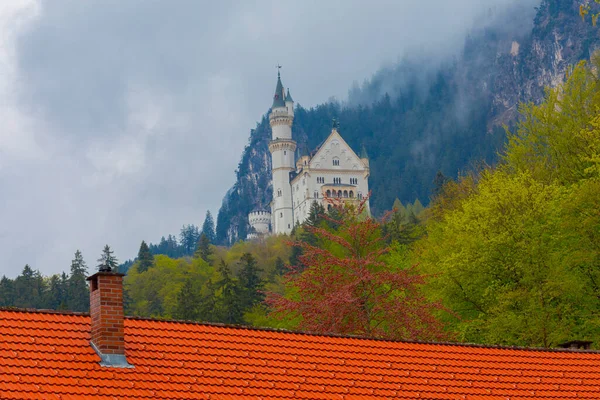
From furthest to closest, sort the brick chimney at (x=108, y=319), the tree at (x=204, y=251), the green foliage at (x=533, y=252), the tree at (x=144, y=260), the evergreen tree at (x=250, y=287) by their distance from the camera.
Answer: the tree at (x=204, y=251)
the tree at (x=144, y=260)
the evergreen tree at (x=250, y=287)
the green foliage at (x=533, y=252)
the brick chimney at (x=108, y=319)

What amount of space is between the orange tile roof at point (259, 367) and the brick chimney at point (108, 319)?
0.63ft

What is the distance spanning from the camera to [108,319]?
56.5ft

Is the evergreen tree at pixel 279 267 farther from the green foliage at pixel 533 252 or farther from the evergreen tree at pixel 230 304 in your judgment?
the green foliage at pixel 533 252

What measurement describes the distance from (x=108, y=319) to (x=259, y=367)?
264cm

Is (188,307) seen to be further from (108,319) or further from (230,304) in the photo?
(108,319)

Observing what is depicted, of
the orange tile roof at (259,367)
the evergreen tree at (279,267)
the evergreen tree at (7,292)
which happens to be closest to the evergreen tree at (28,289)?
the evergreen tree at (7,292)

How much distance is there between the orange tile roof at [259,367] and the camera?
1630 centimetres

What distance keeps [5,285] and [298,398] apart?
112m

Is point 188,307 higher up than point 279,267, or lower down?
lower down

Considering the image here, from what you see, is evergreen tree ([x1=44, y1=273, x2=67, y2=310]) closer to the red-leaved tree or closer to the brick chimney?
the red-leaved tree

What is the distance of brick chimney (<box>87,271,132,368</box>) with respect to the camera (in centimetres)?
Answer: 1694

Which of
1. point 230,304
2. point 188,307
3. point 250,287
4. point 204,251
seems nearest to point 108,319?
point 230,304

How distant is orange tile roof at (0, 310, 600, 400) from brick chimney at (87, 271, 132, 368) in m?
0.19

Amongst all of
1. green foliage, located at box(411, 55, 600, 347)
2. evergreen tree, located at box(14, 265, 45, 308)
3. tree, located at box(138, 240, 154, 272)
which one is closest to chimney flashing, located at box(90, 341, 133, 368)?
green foliage, located at box(411, 55, 600, 347)
